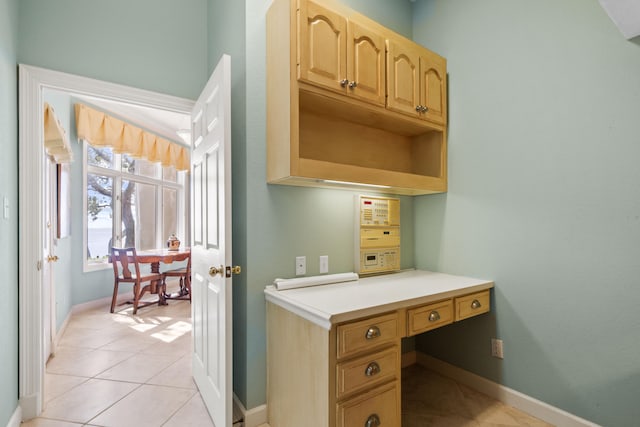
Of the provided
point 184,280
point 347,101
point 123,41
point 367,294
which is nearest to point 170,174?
A: point 184,280

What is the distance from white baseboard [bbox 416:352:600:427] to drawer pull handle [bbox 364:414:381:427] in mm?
1115

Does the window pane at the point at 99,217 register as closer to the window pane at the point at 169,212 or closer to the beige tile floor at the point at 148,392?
the window pane at the point at 169,212

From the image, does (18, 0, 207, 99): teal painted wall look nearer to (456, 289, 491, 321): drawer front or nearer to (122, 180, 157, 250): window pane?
(456, 289, 491, 321): drawer front

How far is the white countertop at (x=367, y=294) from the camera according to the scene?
1.40 m

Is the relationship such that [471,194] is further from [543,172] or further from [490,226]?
[543,172]

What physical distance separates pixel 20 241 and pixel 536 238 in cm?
307

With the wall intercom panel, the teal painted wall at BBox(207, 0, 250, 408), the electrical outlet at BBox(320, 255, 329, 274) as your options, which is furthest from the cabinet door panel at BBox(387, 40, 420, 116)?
the electrical outlet at BBox(320, 255, 329, 274)

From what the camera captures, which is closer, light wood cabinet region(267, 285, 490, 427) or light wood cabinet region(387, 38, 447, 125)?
light wood cabinet region(267, 285, 490, 427)

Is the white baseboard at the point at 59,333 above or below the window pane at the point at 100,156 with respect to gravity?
below

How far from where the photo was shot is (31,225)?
185cm

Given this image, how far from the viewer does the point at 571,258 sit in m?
1.76

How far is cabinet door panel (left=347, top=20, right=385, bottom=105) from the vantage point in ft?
6.02

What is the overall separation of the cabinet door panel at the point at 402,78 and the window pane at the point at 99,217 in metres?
4.68

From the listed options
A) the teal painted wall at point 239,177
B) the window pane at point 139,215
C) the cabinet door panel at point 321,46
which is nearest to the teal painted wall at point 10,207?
the teal painted wall at point 239,177
